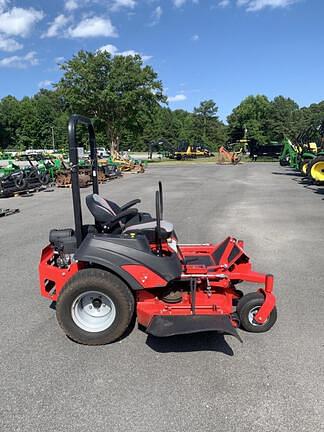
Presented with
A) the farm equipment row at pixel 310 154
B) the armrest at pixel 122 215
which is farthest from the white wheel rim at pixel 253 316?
the farm equipment row at pixel 310 154

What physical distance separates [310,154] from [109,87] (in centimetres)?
1801

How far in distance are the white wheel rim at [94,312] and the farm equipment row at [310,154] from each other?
13826mm

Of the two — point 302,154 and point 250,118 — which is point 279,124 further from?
point 302,154

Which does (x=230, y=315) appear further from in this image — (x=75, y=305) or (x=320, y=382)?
(x=75, y=305)

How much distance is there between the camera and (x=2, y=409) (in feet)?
8.78

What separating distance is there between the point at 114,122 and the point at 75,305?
3051 cm

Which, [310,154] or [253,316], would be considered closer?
[253,316]

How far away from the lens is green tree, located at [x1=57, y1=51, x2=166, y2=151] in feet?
99.3

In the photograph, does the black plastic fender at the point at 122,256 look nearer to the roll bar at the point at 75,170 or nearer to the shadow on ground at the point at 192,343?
the roll bar at the point at 75,170

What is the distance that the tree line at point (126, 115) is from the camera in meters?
30.5

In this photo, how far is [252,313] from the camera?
3635 mm

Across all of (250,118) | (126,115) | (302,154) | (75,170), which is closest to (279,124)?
(250,118)

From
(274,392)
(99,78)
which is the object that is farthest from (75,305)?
(99,78)

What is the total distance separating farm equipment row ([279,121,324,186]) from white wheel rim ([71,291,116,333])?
544 inches
